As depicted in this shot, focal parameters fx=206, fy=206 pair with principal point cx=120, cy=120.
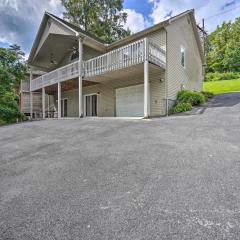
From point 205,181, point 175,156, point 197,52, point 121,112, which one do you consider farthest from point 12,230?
point 197,52

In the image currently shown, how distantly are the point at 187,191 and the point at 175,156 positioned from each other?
151cm

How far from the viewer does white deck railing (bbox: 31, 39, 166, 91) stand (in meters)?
11.0

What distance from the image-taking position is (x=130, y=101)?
47.9 feet

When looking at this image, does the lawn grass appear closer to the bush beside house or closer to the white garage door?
the bush beside house

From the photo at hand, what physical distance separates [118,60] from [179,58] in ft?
16.8

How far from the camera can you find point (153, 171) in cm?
388

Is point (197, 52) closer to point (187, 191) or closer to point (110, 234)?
point (187, 191)

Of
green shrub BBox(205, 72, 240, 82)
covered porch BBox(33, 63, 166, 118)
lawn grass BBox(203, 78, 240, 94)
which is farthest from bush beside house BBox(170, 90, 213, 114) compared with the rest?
green shrub BBox(205, 72, 240, 82)

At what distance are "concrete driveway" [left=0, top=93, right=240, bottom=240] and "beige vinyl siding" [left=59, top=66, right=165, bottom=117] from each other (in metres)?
7.31

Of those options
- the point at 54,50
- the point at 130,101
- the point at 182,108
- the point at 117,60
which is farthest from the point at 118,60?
the point at 54,50

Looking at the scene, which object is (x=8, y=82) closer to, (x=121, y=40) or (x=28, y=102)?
(x=28, y=102)

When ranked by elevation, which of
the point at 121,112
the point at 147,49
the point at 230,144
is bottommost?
the point at 230,144

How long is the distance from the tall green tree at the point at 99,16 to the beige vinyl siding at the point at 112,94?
1239 centimetres

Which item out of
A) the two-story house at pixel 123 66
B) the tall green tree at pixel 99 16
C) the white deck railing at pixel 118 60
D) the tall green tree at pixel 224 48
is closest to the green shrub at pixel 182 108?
the two-story house at pixel 123 66
